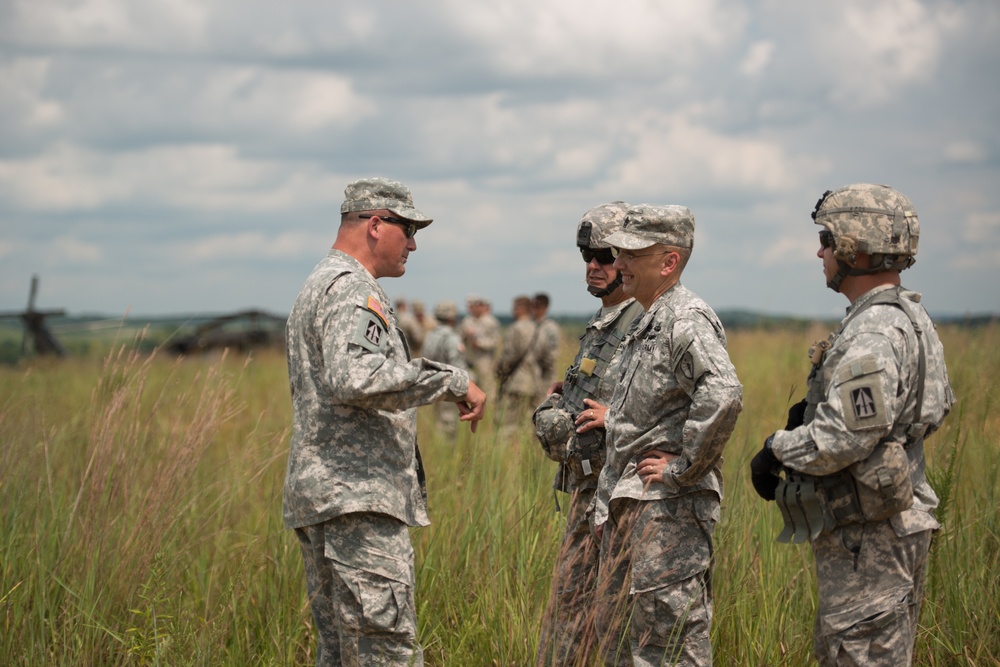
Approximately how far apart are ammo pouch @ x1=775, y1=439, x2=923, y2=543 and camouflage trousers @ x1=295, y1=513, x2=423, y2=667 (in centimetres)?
136

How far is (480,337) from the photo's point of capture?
14.5 metres

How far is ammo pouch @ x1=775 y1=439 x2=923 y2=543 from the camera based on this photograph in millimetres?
3031

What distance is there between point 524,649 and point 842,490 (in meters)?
1.55

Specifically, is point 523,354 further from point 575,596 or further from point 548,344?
point 575,596

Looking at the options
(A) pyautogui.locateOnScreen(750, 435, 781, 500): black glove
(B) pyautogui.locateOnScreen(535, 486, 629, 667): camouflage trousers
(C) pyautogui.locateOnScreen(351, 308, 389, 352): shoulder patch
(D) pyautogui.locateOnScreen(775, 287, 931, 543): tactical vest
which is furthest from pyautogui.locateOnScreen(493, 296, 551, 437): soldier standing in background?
(D) pyautogui.locateOnScreen(775, 287, 931, 543): tactical vest

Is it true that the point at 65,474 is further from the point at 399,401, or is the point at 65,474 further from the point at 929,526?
the point at 929,526

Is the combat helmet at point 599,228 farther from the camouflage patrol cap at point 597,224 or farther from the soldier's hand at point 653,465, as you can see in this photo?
the soldier's hand at point 653,465

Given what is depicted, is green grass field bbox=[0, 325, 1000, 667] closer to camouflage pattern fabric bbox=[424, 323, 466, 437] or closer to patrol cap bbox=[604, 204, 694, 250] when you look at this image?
patrol cap bbox=[604, 204, 694, 250]

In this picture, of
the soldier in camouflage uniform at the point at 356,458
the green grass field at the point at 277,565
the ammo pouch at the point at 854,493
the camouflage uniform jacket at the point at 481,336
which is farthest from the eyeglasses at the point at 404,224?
the camouflage uniform jacket at the point at 481,336

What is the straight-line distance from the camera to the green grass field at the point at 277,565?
159 inches

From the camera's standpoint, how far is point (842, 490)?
3.13 m

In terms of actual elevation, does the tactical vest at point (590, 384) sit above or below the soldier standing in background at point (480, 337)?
below

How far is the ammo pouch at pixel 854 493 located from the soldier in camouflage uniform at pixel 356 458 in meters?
1.20

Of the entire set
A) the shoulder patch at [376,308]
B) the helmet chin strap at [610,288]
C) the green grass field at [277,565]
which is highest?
the helmet chin strap at [610,288]
